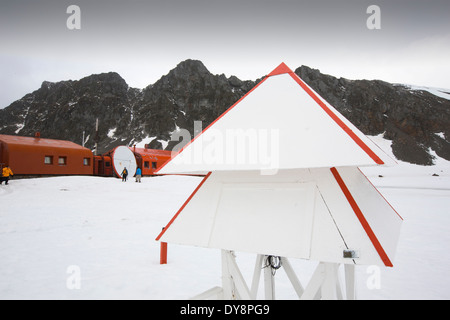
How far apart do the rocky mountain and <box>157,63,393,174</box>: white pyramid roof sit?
8580cm

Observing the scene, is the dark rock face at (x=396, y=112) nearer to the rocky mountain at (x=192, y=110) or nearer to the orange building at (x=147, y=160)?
the rocky mountain at (x=192, y=110)

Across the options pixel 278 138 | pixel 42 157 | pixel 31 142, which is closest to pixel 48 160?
pixel 42 157

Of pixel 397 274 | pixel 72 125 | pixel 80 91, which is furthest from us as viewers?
pixel 80 91

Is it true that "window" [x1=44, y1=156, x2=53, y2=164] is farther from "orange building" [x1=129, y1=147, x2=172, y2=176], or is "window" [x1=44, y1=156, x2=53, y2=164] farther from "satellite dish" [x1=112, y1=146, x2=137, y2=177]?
"orange building" [x1=129, y1=147, x2=172, y2=176]

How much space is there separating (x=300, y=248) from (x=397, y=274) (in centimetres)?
491

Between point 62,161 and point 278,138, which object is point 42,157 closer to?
point 62,161

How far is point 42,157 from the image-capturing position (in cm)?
2755

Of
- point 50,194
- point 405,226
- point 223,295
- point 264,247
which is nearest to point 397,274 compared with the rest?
point 223,295

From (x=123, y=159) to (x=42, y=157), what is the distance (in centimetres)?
817

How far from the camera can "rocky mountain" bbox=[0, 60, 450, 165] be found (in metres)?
88.5

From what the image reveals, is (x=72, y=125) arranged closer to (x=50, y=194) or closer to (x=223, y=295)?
(x=50, y=194)

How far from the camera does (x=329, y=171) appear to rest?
97.8 inches

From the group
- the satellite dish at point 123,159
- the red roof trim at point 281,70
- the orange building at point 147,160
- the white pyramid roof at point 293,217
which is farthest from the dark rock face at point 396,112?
the white pyramid roof at point 293,217

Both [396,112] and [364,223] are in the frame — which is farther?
[396,112]
